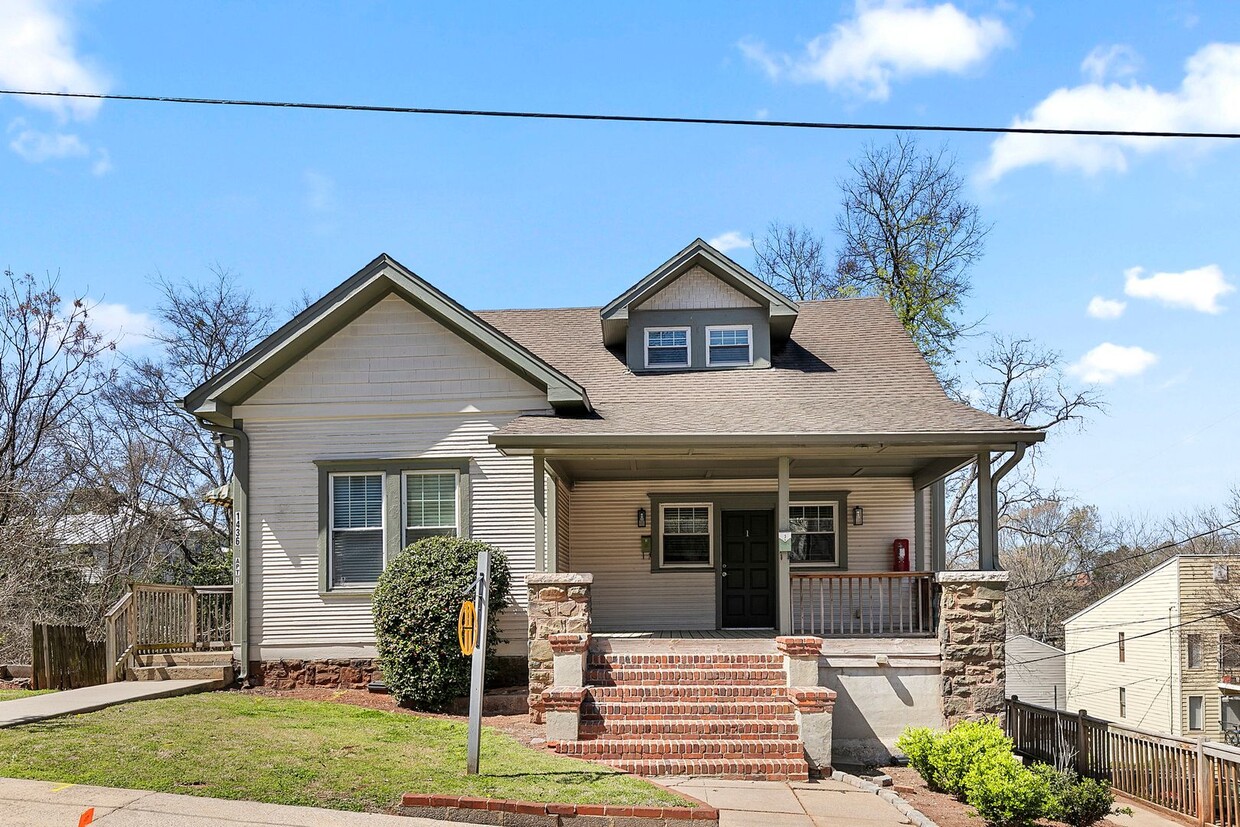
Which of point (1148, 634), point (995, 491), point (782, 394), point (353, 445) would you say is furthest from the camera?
point (1148, 634)

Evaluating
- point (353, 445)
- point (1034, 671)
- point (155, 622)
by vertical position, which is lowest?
point (1034, 671)

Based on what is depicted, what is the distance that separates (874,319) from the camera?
17453 millimetres

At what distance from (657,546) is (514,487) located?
8.93ft

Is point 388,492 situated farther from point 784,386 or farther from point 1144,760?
point 1144,760

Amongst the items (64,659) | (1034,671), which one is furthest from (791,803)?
(1034,671)

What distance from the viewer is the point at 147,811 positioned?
727cm

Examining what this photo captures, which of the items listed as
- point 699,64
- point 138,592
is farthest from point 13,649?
point 699,64

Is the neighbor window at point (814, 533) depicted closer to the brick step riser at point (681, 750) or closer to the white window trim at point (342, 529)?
the brick step riser at point (681, 750)

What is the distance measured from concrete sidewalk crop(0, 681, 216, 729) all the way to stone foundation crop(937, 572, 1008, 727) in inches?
364

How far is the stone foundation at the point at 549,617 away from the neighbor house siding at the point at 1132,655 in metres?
20.8

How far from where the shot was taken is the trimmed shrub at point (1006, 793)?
9320mm

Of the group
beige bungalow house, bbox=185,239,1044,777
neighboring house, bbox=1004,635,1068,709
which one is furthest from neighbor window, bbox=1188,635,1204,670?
beige bungalow house, bbox=185,239,1044,777

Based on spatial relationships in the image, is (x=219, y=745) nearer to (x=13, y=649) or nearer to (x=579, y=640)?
(x=579, y=640)

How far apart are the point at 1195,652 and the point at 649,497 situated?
18.6 m
